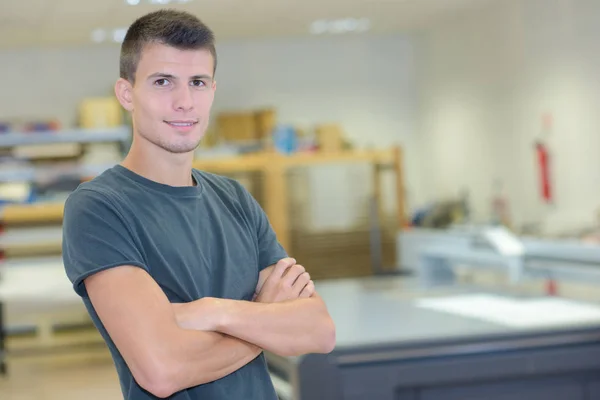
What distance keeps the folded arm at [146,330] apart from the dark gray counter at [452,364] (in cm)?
85

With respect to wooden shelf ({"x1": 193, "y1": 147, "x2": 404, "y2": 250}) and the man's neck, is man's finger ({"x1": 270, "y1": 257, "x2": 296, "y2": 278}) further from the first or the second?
wooden shelf ({"x1": 193, "y1": 147, "x2": 404, "y2": 250})

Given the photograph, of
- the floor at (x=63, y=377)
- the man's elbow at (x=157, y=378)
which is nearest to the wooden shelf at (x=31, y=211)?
the floor at (x=63, y=377)

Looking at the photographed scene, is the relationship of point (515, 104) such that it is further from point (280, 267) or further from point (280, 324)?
point (280, 324)

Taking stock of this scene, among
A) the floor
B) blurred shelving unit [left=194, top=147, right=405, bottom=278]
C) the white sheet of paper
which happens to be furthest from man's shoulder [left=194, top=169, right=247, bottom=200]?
blurred shelving unit [left=194, top=147, right=405, bottom=278]

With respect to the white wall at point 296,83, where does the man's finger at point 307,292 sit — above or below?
below

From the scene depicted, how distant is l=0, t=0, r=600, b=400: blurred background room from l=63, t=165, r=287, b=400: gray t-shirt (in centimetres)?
364

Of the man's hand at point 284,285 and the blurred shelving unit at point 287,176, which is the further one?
the blurred shelving unit at point 287,176

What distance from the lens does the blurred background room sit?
277 inches

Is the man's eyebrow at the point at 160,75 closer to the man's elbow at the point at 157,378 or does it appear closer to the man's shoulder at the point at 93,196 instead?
the man's shoulder at the point at 93,196

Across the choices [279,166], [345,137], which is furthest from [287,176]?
[345,137]

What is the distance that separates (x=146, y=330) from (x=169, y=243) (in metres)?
0.14

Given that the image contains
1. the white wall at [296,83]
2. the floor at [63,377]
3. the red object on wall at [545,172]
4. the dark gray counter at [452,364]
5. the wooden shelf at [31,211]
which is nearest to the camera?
the dark gray counter at [452,364]

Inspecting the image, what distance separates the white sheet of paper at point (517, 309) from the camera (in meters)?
2.30

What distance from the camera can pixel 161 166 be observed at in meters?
1.34
